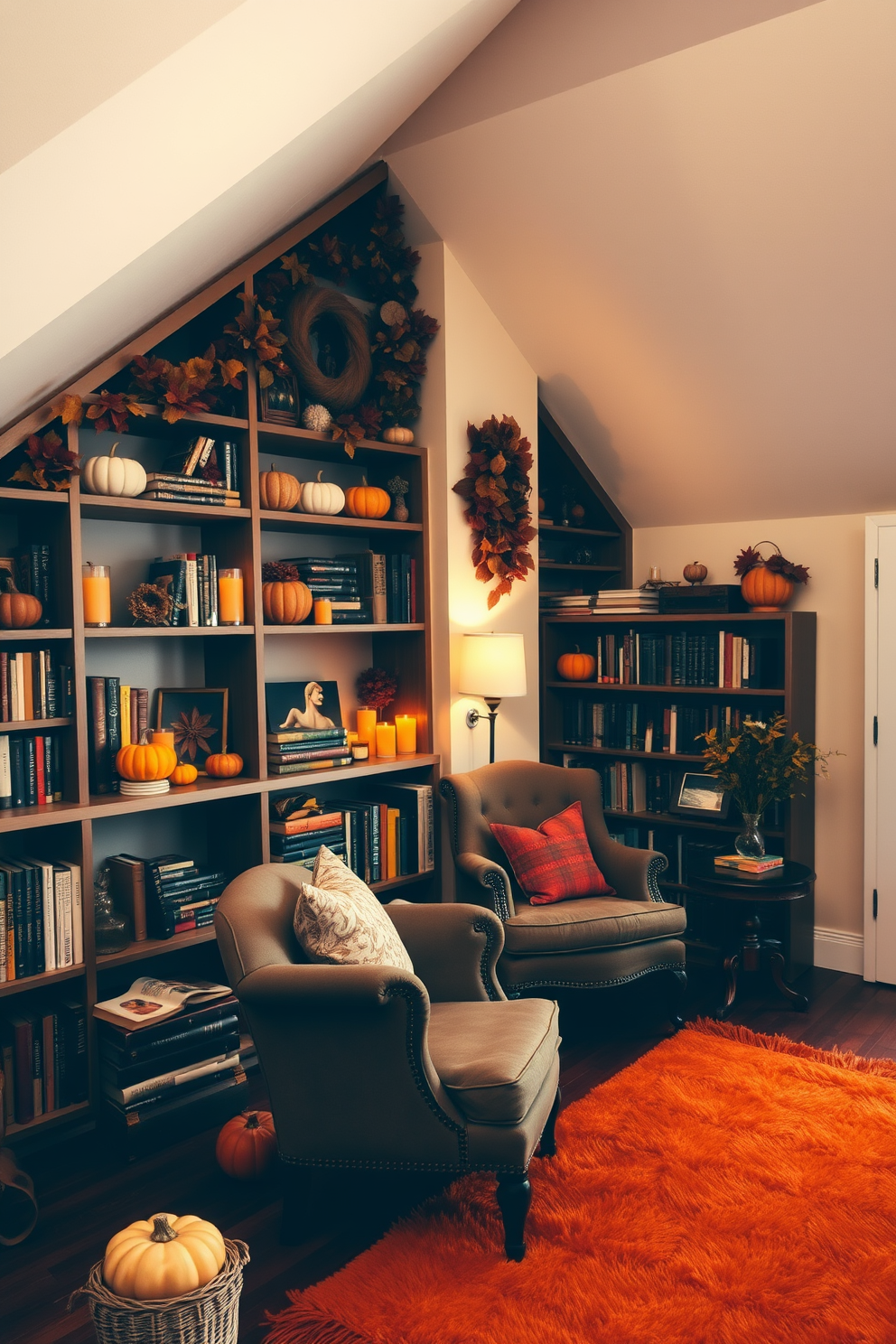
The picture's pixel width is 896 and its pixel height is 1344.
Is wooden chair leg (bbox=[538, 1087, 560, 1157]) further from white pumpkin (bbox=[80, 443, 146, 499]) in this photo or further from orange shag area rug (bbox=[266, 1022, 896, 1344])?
white pumpkin (bbox=[80, 443, 146, 499])

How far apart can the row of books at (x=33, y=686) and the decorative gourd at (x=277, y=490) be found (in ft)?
2.97

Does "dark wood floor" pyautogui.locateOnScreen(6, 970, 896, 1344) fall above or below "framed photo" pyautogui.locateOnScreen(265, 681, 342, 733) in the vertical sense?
below

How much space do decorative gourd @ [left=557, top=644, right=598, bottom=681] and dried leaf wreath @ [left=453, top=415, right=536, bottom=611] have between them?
658 mm

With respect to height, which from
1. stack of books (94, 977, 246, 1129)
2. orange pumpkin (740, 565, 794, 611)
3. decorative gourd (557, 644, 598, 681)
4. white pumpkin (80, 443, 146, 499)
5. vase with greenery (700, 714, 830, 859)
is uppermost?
white pumpkin (80, 443, 146, 499)

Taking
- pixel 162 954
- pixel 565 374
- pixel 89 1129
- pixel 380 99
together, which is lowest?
pixel 89 1129

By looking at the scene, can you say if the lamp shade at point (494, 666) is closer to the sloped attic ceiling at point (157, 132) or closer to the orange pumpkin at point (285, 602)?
the orange pumpkin at point (285, 602)

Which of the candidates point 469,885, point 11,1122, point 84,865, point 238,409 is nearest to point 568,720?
point 469,885

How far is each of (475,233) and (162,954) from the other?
116 inches

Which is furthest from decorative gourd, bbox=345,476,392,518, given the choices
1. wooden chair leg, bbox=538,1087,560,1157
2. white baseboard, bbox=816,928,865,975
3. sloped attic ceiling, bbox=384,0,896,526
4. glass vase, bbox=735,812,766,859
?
white baseboard, bbox=816,928,865,975

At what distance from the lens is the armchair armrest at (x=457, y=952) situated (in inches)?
113

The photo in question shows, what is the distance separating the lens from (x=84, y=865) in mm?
→ 3008

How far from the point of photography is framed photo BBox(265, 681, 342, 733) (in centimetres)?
Result: 384

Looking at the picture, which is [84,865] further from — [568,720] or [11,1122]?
[568,720]

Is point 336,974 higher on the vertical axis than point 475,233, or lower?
lower
